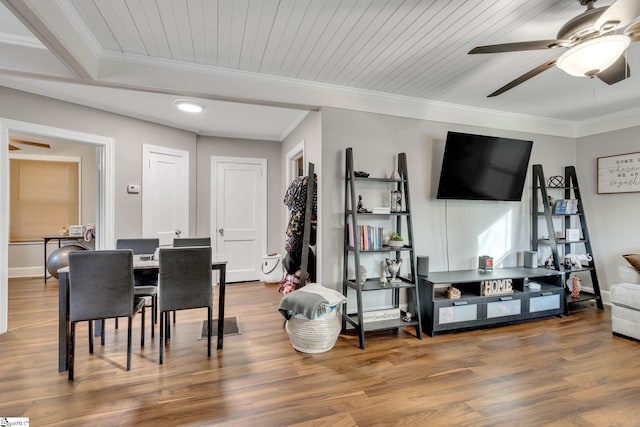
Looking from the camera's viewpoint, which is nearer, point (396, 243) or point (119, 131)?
point (396, 243)

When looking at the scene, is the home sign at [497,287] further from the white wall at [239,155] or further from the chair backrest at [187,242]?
the white wall at [239,155]

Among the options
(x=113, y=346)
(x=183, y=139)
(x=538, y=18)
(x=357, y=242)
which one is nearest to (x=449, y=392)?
(x=357, y=242)

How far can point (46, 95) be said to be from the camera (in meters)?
3.19

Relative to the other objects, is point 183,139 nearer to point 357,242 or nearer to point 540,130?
point 357,242

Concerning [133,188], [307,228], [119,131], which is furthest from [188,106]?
[307,228]

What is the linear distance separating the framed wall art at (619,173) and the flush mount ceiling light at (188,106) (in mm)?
5209

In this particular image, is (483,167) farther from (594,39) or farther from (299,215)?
(299,215)

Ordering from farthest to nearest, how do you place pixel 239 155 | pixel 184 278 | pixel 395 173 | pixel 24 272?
pixel 24 272 < pixel 239 155 < pixel 395 173 < pixel 184 278

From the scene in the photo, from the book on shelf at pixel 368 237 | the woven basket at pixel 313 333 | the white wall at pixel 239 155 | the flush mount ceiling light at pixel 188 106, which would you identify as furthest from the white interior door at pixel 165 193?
the book on shelf at pixel 368 237

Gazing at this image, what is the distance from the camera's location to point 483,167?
348 cm

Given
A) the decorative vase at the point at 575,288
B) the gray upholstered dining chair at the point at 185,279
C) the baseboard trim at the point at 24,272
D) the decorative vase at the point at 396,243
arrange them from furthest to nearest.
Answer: the baseboard trim at the point at 24,272 → the decorative vase at the point at 575,288 → the decorative vase at the point at 396,243 → the gray upholstered dining chair at the point at 185,279

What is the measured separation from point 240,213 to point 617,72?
4566mm

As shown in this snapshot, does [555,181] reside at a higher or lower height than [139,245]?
higher

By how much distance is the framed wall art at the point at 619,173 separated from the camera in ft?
12.0
